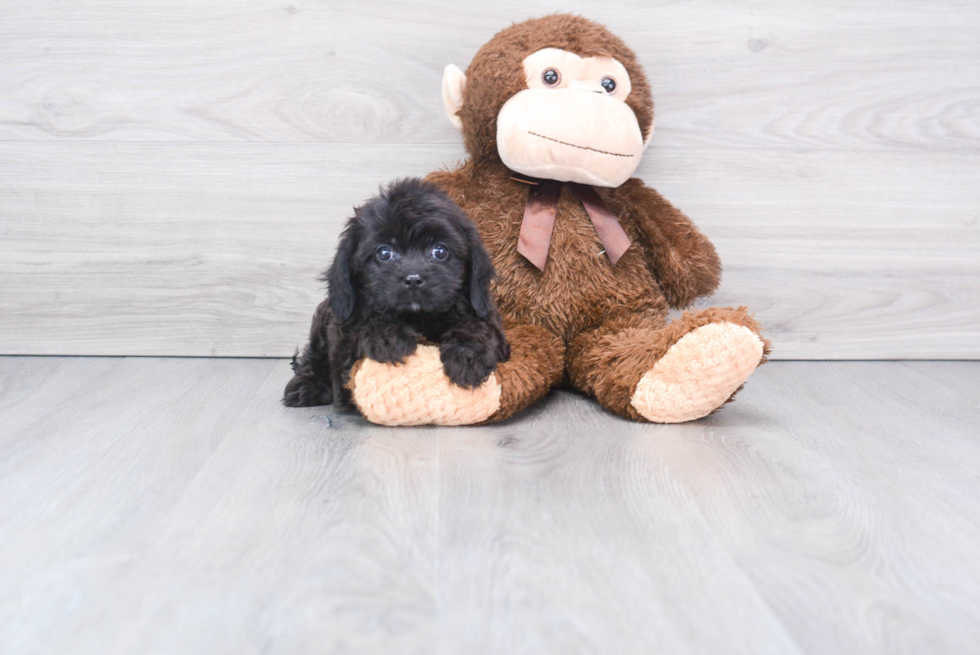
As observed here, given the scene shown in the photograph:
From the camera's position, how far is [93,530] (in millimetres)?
938

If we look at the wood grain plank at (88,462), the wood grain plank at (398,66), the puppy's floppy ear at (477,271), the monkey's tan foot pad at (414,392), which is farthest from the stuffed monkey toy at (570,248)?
the wood grain plank at (88,462)

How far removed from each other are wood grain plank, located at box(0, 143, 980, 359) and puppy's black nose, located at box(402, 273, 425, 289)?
2.07 ft

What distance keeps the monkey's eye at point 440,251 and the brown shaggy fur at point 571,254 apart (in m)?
0.25

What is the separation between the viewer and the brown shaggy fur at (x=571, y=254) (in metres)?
1.47

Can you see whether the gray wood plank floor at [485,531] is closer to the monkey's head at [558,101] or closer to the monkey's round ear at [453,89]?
the monkey's head at [558,101]

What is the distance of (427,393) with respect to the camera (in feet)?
4.17

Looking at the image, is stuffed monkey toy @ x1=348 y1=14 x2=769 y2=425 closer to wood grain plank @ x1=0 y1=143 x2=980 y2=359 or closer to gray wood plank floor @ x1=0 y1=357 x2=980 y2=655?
gray wood plank floor @ x1=0 y1=357 x2=980 y2=655

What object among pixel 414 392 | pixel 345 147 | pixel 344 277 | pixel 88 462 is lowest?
pixel 88 462

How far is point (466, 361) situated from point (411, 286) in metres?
0.16

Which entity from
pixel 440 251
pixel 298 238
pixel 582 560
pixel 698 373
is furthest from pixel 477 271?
pixel 298 238

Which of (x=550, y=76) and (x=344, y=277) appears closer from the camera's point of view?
(x=344, y=277)

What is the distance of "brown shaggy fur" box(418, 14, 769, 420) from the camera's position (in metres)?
1.47

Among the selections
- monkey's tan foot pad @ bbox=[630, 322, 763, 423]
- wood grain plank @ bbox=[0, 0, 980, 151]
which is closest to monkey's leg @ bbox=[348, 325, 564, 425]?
monkey's tan foot pad @ bbox=[630, 322, 763, 423]

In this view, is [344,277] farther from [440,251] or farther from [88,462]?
[88,462]
